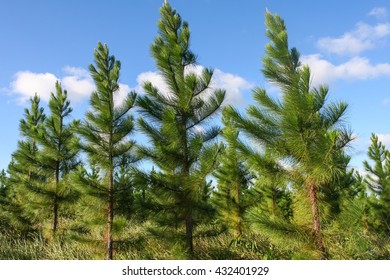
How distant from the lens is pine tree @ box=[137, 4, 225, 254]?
8523 millimetres

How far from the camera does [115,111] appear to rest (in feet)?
32.9

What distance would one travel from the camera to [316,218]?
23.6 ft

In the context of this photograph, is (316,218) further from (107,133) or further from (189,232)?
(107,133)

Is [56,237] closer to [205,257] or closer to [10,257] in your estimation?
[10,257]

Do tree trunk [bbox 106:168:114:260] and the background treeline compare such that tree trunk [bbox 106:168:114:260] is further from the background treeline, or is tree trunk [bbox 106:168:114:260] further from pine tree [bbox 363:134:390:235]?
pine tree [bbox 363:134:390:235]

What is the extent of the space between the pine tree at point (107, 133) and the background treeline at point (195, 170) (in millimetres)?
28

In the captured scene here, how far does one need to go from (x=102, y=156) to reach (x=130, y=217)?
70.6 inches

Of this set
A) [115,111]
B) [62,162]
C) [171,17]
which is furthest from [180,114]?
[62,162]

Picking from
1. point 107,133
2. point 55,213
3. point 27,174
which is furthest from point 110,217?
point 27,174

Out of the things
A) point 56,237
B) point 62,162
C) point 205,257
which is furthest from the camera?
point 62,162

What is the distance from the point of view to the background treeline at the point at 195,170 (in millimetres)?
7121

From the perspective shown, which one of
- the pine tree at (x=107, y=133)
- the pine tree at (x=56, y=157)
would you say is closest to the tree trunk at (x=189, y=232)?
the pine tree at (x=107, y=133)

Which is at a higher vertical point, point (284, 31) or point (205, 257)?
point (284, 31)

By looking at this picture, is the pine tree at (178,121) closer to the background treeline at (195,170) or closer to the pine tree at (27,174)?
the background treeline at (195,170)
